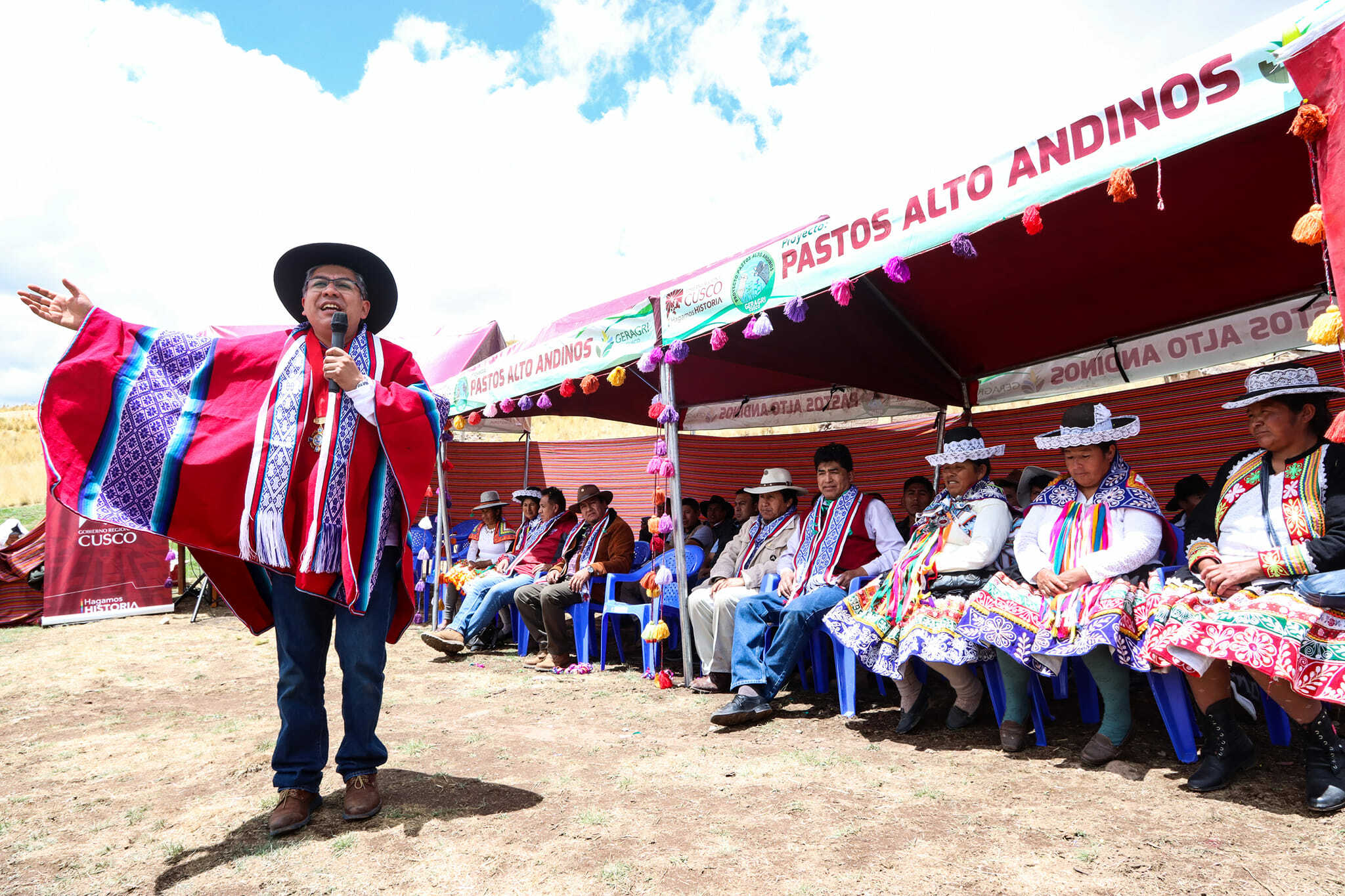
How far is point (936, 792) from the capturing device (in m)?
2.91

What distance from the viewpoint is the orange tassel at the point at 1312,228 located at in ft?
7.20

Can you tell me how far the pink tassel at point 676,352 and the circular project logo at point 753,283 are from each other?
1.80 feet

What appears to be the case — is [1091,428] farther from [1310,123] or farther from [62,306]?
[62,306]

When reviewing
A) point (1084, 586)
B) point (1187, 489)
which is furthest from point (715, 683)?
point (1187, 489)

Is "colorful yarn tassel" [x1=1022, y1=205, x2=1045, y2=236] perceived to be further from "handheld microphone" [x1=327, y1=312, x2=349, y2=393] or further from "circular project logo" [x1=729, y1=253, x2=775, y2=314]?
"handheld microphone" [x1=327, y1=312, x2=349, y2=393]

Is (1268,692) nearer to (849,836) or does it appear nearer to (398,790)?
(849,836)

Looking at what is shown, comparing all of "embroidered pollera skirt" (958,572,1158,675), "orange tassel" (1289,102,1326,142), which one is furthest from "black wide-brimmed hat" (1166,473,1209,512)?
"orange tassel" (1289,102,1326,142)

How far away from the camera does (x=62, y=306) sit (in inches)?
101

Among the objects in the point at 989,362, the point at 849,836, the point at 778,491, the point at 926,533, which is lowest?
the point at 849,836

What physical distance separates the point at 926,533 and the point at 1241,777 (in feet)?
5.43

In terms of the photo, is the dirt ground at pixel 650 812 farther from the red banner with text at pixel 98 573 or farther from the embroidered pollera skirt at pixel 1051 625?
the red banner with text at pixel 98 573

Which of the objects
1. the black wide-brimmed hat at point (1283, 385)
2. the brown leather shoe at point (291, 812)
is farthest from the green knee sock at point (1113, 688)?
the brown leather shoe at point (291, 812)

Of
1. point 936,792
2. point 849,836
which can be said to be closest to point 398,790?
point 849,836

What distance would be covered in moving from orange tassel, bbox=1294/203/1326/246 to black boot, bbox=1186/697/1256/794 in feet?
5.28
